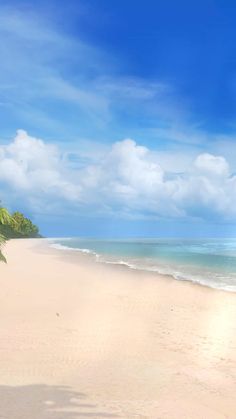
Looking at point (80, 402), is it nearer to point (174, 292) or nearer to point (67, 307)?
point (67, 307)

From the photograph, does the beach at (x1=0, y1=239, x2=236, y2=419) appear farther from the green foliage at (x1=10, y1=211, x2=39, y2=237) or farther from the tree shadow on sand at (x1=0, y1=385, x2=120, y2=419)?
the green foliage at (x1=10, y1=211, x2=39, y2=237)

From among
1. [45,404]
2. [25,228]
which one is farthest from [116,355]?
[25,228]

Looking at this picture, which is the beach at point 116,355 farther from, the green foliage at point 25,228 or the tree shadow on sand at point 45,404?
the green foliage at point 25,228

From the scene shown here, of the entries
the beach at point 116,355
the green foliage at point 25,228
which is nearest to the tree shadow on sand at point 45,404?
the beach at point 116,355

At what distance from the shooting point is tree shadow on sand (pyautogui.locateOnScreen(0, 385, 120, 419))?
8.64 metres

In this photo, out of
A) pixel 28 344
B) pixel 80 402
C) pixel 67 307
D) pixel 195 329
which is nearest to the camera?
pixel 80 402

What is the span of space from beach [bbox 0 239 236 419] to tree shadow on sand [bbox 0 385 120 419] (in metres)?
0.02

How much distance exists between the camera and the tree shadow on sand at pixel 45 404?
8.64m

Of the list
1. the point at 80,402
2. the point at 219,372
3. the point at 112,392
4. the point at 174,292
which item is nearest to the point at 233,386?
the point at 219,372

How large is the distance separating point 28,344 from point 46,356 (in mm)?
1142

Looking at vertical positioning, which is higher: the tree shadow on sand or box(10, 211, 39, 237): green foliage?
box(10, 211, 39, 237): green foliage

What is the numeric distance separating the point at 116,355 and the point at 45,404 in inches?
159

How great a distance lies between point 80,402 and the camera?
9273 millimetres

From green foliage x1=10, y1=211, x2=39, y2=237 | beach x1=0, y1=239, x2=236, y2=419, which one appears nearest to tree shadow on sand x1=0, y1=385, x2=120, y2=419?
beach x1=0, y1=239, x2=236, y2=419
